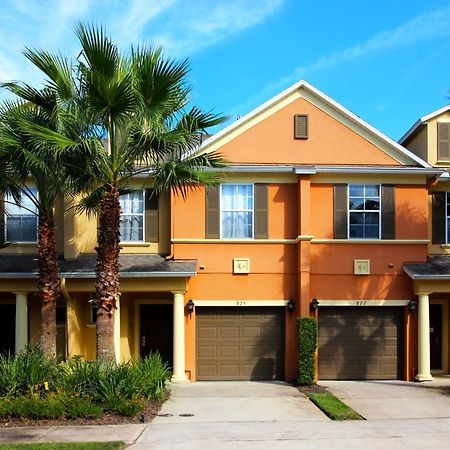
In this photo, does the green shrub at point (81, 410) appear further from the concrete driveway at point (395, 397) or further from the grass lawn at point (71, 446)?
the concrete driveway at point (395, 397)

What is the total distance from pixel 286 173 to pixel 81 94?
21.9 ft

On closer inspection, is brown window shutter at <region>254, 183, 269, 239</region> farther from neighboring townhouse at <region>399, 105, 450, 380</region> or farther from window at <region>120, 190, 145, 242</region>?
neighboring townhouse at <region>399, 105, 450, 380</region>

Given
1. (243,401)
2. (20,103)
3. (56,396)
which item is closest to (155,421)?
(56,396)

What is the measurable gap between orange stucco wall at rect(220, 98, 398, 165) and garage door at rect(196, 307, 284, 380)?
4.39 m

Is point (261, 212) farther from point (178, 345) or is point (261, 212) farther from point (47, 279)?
point (47, 279)

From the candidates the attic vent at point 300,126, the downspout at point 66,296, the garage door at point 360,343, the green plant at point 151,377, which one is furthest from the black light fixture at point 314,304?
the downspout at point 66,296

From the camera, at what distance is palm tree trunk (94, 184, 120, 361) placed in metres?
13.4

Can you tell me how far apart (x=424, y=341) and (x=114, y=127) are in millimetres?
10323

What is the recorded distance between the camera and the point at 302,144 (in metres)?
18.4

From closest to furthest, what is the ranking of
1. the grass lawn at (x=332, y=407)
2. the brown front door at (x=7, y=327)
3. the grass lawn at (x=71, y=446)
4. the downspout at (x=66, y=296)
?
the grass lawn at (x=71, y=446)
the grass lawn at (x=332, y=407)
the downspout at (x=66, y=296)
the brown front door at (x=7, y=327)

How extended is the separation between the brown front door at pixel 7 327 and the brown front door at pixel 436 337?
12.6 m

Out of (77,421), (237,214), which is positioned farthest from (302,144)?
(77,421)

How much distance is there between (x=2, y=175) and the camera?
586 inches

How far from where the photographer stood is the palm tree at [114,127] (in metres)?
12.9
